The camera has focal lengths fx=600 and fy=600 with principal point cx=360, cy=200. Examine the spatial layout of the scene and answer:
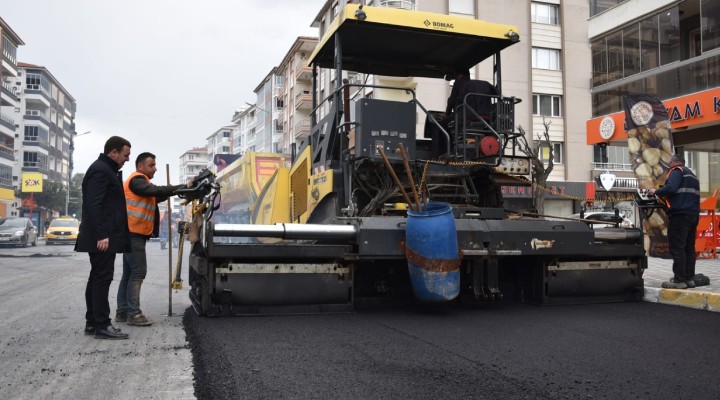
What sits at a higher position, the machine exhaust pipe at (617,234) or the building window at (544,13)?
the building window at (544,13)

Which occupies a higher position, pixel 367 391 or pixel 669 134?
pixel 669 134

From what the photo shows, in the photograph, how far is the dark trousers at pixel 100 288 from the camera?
4.52 metres

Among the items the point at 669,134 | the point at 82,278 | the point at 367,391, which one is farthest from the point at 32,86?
the point at 367,391

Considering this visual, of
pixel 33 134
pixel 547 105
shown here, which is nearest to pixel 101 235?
pixel 547 105

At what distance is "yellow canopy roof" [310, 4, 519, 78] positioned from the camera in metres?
6.04

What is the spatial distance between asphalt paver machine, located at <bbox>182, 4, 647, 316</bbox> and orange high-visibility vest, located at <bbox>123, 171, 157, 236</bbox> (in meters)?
0.38

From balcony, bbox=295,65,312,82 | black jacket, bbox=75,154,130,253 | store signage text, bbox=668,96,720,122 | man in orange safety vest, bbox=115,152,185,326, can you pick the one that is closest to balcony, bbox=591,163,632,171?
store signage text, bbox=668,96,720,122

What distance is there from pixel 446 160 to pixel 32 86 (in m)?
72.2

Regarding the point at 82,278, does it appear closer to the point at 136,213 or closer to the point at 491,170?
the point at 136,213

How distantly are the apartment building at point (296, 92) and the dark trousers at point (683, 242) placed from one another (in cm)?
3879

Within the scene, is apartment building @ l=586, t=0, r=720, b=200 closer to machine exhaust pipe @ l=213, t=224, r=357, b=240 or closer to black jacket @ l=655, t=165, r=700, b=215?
black jacket @ l=655, t=165, r=700, b=215

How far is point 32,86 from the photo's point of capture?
66.6 meters

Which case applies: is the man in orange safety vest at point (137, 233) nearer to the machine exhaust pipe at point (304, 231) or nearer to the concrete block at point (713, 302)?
the machine exhaust pipe at point (304, 231)

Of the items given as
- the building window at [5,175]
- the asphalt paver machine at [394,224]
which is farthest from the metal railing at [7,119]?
the asphalt paver machine at [394,224]
